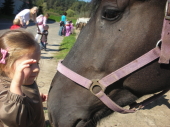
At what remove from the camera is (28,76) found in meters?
1.56

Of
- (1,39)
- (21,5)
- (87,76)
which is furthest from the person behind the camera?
(21,5)

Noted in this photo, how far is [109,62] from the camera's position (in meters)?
1.70

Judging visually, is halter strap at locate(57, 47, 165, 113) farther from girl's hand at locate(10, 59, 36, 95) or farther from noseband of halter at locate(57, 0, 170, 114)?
girl's hand at locate(10, 59, 36, 95)

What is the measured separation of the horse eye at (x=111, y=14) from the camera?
63.4 inches

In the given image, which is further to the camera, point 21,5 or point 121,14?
point 21,5

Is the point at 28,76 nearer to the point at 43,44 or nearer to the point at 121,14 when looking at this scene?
the point at 121,14

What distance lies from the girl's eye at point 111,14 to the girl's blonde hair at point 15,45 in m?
0.61

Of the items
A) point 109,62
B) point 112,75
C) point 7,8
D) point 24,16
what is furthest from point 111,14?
point 7,8

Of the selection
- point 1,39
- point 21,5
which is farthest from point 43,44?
point 21,5

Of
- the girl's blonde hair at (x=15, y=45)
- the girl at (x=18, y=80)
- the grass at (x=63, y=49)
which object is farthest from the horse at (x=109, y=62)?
the grass at (x=63, y=49)

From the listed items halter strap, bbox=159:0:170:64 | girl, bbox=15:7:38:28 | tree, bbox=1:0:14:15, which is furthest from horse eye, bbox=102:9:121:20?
tree, bbox=1:0:14:15

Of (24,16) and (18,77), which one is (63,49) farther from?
(18,77)

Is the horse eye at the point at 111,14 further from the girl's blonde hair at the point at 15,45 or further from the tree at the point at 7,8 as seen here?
the tree at the point at 7,8

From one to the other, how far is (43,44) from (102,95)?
7974mm
